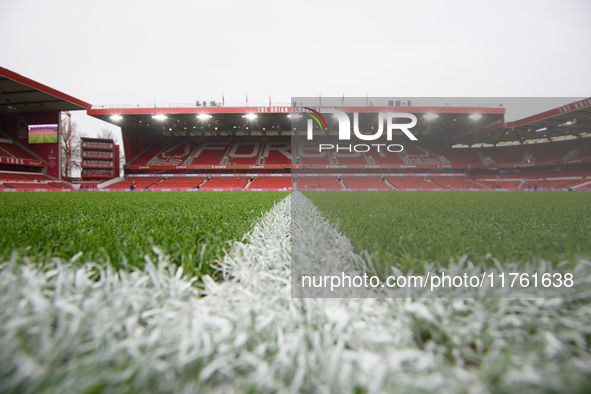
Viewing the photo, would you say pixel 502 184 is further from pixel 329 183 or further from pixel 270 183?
pixel 270 183

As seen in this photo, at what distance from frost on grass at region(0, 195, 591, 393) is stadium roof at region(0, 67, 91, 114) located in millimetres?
21540

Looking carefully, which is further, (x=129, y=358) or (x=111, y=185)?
(x=111, y=185)

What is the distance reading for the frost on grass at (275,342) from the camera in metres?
0.35

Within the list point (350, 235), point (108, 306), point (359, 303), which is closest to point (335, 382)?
point (359, 303)

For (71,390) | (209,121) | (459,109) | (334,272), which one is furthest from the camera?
(209,121)

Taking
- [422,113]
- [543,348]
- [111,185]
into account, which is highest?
[422,113]

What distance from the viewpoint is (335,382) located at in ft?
1.13

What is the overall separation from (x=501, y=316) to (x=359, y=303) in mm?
319

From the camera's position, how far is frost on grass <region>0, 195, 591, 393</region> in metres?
0.35

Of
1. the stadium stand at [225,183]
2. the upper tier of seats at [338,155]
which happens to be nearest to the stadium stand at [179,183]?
the stadium stand at [225,183]

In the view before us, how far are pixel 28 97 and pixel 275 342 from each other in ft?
83.9

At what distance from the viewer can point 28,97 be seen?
1650cm

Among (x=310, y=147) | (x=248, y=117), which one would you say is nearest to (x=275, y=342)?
(x=248, y=117)

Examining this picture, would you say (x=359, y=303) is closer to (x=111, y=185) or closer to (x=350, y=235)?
(x=350, y=235)
